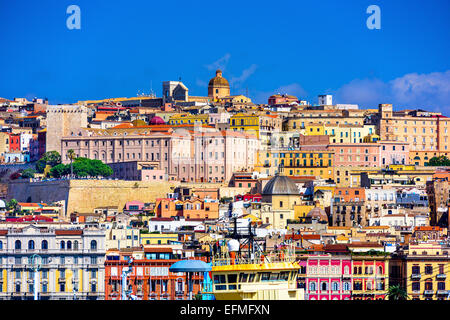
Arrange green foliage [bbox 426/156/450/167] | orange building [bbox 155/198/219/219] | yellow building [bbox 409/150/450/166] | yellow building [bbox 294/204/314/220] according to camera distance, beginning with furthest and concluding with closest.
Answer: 1. yellow building [bbox 409/150/450/166]
2. green foliage [bbox 426/156/450/167]
3. orange building [bbox 155/198/219/219]
4. yellow building [bbox 294/204/314/220]

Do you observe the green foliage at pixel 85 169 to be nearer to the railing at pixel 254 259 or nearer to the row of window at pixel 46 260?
the row of window at pixel 46 260

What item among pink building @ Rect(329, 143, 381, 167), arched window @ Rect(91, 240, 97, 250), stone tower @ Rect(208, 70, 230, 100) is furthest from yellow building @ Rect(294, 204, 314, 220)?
stone tower @ Rect(208, 70, 230, 100)

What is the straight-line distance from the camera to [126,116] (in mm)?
101438

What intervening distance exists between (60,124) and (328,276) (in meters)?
44.7

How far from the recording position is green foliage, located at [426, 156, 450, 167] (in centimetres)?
8525

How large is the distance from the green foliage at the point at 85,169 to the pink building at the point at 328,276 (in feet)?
113

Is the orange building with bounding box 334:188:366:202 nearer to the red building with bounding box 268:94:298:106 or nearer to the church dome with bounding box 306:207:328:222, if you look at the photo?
the church dome with bounding box 306:207:328:222

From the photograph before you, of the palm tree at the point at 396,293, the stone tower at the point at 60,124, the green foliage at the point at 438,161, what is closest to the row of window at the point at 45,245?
the palm tree at the point at 396,293

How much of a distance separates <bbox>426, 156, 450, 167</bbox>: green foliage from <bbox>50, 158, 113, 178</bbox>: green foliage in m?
24.0

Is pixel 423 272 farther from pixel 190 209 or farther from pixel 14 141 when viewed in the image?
pixel 14 141

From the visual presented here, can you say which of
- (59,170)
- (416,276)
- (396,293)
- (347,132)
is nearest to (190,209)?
(59,170)
